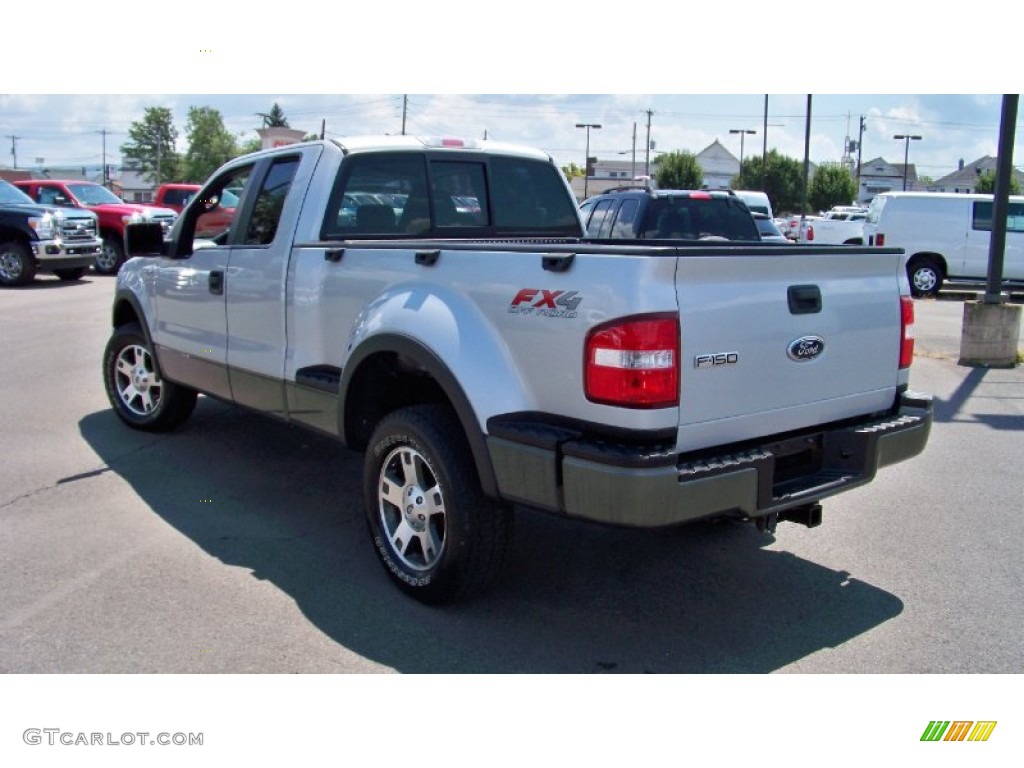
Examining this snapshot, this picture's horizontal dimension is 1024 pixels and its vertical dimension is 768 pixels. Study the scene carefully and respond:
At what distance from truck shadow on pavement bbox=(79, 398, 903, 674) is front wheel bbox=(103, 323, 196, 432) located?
0.76 metres

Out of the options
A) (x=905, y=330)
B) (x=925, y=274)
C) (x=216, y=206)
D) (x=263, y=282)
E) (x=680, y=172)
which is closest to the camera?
(x=905, y=330)

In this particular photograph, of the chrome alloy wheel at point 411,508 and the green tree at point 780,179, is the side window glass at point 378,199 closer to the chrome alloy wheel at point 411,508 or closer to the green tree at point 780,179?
the chrome alloy wheel at point 411,508

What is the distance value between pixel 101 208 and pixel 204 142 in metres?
87.0

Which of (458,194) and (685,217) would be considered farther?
(685,217)

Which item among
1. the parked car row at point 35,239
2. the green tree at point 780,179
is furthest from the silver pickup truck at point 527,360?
the green tree at point 780,179

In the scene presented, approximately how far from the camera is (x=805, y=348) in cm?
375

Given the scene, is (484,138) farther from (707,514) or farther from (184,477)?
(707,514)

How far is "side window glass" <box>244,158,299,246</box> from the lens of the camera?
5270mm

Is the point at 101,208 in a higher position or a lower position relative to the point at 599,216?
higher

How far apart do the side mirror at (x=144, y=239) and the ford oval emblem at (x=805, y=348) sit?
440cm

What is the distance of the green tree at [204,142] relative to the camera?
97938mm

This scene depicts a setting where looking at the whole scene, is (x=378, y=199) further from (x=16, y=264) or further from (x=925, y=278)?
(x=925, y=278)

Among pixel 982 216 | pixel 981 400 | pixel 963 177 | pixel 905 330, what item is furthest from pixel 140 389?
pixel 963 177
